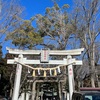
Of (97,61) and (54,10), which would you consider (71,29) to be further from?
(97,61)

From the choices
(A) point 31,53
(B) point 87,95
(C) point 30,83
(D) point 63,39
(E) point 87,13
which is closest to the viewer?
(B) point 87,95

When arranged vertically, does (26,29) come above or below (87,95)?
above

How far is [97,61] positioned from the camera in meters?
28.9

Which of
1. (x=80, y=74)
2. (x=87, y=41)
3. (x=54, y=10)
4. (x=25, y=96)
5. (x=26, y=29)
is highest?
(x=54, y=10)

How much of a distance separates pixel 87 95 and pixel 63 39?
1680cm

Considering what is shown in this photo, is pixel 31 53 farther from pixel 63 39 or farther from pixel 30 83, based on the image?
pixel 63 39

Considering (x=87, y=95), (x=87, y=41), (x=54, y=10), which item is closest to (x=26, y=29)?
(x=54, y=10)

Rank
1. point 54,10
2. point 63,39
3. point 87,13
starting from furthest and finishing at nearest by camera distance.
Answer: point 54,10
point 63,39
point 87,13

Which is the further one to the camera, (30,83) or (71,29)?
(71,29)

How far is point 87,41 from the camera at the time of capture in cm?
2450

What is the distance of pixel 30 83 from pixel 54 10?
11.3 metres

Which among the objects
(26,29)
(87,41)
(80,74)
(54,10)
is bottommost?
(80,74)

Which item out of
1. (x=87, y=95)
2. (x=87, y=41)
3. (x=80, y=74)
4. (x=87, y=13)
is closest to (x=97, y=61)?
(x=80, y=74)

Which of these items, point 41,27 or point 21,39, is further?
point 41,27
